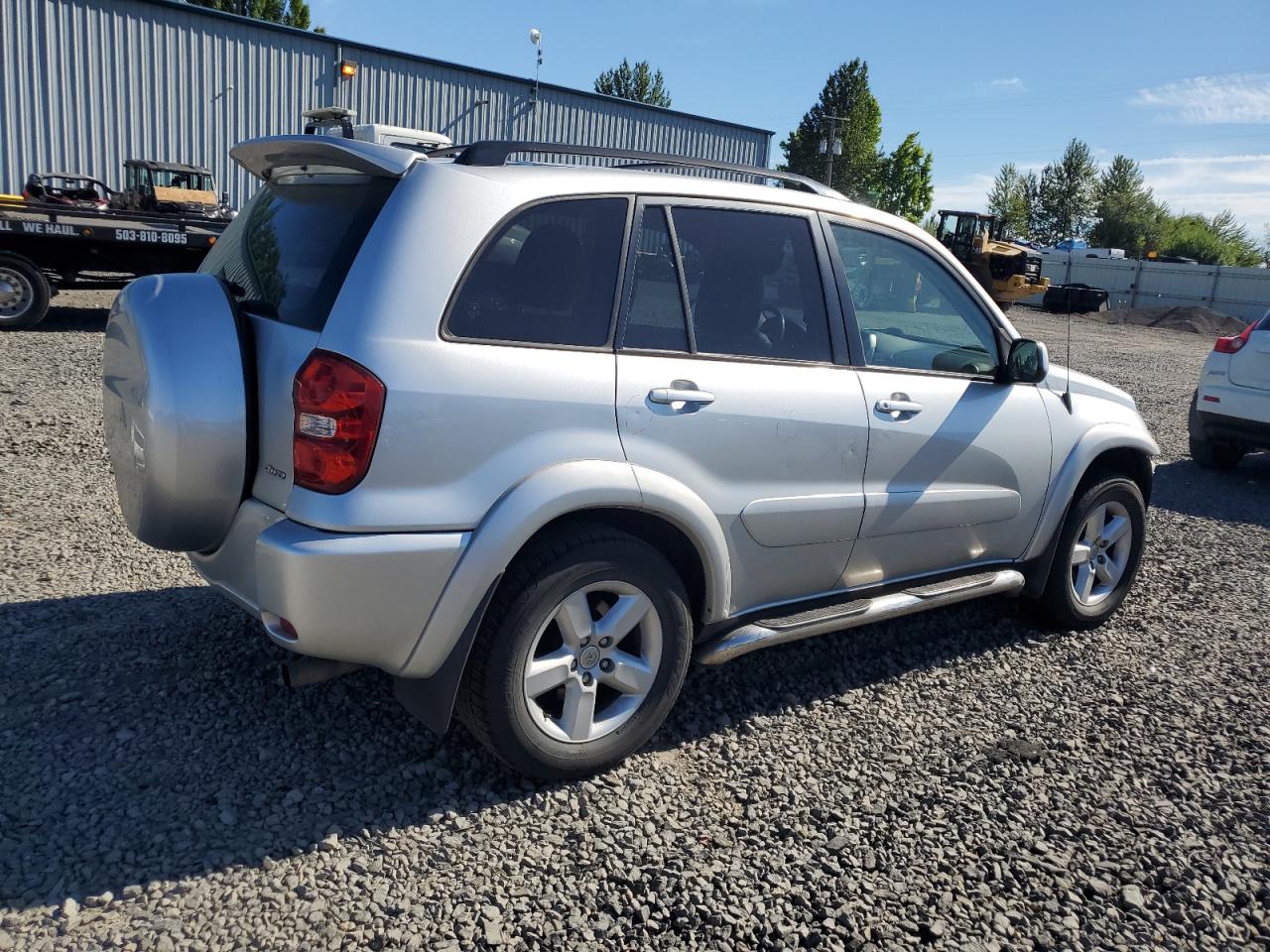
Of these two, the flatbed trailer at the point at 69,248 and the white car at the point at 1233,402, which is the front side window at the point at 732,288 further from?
the flatbed trailer at the point at 69,248

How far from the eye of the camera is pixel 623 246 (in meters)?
3.14

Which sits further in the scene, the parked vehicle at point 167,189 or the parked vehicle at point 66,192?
the parked vehicle at point 167,189

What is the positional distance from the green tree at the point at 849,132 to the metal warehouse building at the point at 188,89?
1688 inches

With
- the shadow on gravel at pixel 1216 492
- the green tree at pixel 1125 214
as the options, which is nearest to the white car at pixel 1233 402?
the shadow on gravel at pixel 1216 492

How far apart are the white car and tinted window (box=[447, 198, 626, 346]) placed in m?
7.74

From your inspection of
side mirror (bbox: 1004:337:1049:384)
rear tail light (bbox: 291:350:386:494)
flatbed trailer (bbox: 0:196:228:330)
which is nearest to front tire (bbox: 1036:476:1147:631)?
side mirror (bbox: 1004:337:1049:384)

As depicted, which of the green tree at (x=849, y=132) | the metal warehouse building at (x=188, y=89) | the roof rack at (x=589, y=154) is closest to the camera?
the roof rack at (x=589, y=154)

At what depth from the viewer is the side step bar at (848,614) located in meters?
3.35

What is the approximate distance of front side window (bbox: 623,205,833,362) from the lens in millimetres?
3186

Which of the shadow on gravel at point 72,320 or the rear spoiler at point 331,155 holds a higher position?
the rear spoiler at point 331,155

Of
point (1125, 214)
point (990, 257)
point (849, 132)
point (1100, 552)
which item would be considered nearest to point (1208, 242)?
point (1125, 214)

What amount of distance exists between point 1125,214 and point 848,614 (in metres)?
95.7

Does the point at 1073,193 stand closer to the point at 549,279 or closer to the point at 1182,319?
the point at 1182,319

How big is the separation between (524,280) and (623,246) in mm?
385
